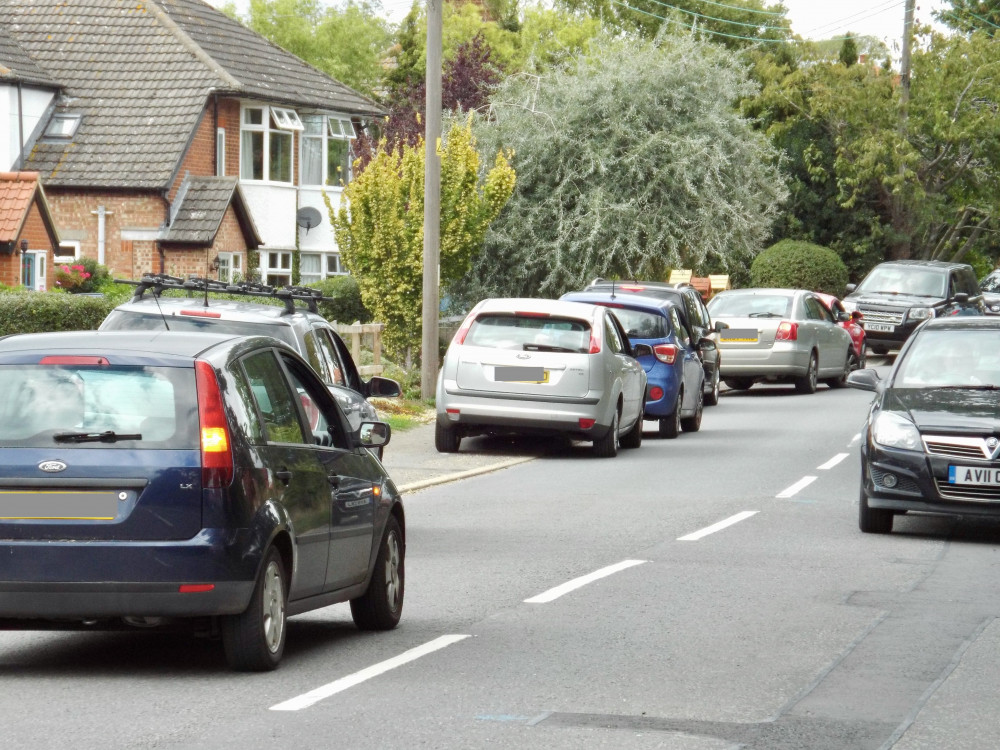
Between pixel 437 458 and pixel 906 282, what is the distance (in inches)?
831

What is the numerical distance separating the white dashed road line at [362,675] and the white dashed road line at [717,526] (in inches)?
178

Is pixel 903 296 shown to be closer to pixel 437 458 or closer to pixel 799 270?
pixel 799 270

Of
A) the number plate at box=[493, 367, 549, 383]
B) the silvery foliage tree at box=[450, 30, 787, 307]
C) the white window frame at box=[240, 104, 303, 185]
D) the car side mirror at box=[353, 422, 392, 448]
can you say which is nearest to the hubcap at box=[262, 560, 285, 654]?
the car side mirror at box=[353, 422, 392, 448]

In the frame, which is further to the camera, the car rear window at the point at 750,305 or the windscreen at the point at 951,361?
the car rear window at the point at 750,305

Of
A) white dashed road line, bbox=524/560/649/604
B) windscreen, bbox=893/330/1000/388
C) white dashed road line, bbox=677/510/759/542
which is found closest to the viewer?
white dashed road line, bbox=524/560/649/604

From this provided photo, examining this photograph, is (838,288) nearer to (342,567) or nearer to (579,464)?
(579,464)

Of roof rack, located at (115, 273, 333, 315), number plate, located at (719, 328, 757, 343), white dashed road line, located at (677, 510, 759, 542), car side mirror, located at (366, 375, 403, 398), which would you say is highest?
roof rack, located at (115, 273, 333, 315)

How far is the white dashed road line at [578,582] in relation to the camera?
10.0 metres

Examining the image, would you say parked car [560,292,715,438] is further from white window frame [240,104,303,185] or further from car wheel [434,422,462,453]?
white window frame [240,104,303,185]

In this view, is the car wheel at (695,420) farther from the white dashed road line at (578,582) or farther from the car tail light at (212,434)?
the car tail light at (212,434)

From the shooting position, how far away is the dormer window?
44531 mm

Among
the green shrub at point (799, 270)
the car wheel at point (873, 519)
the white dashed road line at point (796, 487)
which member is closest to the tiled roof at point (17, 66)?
the green shrub at point (799, 270)

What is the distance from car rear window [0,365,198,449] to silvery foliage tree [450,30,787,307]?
2898 cm

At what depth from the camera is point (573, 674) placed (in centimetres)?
773
